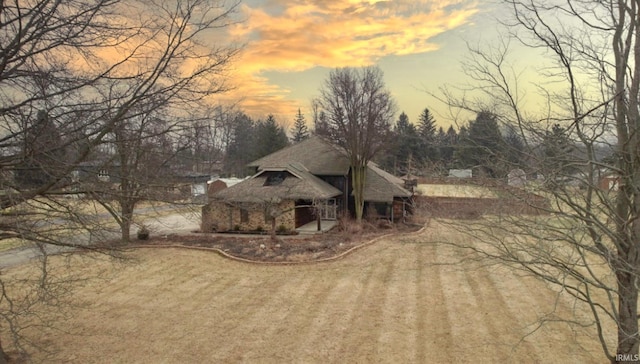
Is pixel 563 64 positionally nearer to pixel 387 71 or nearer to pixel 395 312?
pixel 395 312

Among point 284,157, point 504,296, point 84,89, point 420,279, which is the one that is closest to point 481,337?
point 504,296

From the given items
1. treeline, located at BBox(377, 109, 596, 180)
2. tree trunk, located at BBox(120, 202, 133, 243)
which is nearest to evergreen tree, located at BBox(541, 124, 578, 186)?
treeline, located at BBox(377, 109, 596, 180)

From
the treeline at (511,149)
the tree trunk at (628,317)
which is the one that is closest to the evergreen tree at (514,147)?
the treeline at (511,149)

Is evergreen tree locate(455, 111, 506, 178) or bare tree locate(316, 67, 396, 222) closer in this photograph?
evergreen tree locate(455, 111, 506, 178)

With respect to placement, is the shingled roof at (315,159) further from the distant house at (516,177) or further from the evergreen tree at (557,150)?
the evergreen tree at (557,150)

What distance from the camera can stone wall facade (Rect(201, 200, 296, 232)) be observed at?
23.4 m

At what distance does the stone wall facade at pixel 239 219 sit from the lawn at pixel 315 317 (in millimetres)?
8109

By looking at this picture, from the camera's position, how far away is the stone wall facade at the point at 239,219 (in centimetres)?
2341

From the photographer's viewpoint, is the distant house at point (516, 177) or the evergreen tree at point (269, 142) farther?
the evergreen tree at point (269, 142)

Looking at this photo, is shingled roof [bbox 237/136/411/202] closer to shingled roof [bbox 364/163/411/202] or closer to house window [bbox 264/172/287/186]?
shingled roof [bbox 364/163/411/202]

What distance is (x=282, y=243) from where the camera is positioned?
19.2 metres

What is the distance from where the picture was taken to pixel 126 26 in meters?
5.62

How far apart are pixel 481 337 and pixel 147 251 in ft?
50.9

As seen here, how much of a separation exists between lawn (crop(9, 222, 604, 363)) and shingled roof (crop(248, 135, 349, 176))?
1412 centimetres
